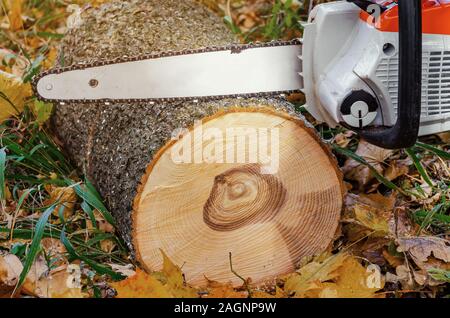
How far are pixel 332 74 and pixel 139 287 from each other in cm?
98

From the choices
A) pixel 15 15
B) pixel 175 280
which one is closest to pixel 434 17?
pixel 175 280

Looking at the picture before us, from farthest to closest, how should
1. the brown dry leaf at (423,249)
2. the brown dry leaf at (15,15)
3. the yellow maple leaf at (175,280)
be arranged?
the brown dry leaf at (15,15), the brown dry leaf at (423,249), the yellow maple leaf at (175,280)

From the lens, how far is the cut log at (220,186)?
2396 mm

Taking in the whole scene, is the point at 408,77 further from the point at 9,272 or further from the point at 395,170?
the point at 9,272

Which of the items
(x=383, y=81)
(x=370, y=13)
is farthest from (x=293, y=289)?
(x=370, y=13)

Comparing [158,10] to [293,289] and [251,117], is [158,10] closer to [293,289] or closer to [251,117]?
[251,117]

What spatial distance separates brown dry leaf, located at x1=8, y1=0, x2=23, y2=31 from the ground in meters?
0.69

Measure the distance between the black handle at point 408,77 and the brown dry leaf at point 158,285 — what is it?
32.6 inches

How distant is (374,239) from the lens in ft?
8.80

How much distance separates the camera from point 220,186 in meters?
2.45

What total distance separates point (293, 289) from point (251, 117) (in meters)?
0.61

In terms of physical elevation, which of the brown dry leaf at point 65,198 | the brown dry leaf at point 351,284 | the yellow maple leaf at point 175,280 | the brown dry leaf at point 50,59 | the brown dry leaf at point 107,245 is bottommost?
the brown dry leaf at point 107,245

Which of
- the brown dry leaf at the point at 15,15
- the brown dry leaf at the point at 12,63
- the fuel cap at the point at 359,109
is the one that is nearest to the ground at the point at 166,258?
the brown dry leaf at the point at 12,63

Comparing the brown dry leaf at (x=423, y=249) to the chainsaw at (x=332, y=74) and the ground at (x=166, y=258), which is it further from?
the chainsaw at (x=332, y=74)
